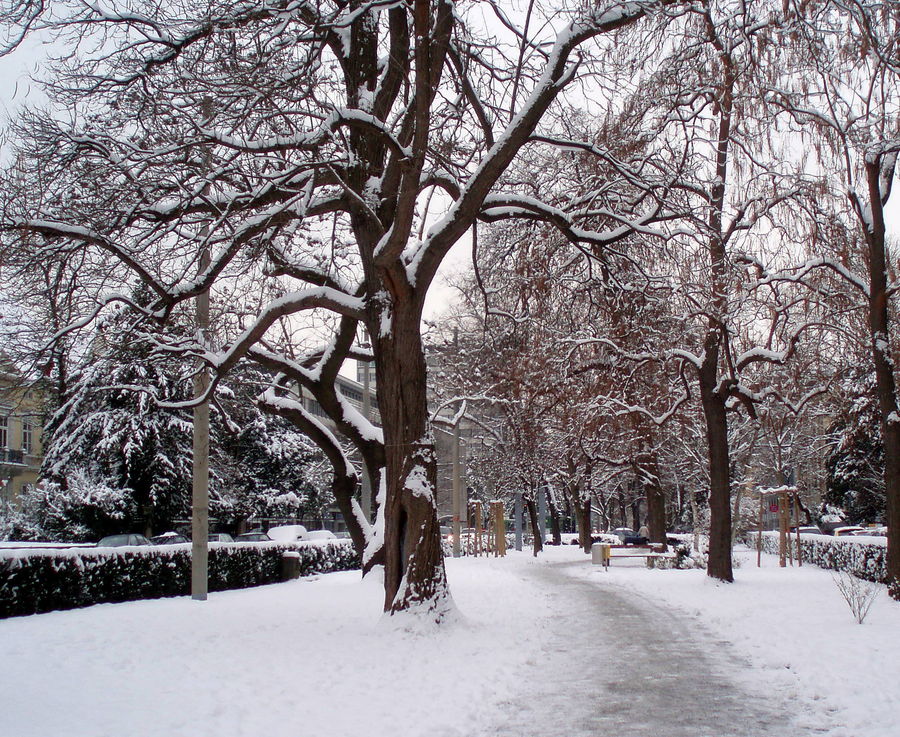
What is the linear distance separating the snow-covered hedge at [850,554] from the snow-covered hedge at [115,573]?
47.5 ft

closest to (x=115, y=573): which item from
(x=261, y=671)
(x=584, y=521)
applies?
(x=261, y=671)

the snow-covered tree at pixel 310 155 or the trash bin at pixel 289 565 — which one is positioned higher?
the snow-covered tree at pixel 310 155

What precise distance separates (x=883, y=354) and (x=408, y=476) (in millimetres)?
9492

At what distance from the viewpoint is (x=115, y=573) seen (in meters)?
18.0

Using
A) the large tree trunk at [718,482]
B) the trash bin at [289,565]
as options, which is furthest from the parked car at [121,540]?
the large tree trunk at [718,482]

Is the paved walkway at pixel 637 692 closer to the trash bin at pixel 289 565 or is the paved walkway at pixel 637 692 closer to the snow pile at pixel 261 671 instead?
the snow pile at pixel 261 671

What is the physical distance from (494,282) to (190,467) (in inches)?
890

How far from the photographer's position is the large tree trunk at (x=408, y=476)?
11945 millimetres

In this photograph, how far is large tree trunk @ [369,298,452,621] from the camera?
39.2 feet

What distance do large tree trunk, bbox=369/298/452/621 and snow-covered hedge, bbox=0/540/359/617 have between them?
7316 mm

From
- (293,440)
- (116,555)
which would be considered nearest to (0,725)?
(116,555)

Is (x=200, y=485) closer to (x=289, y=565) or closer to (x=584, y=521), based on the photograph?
(x=289, y=565)

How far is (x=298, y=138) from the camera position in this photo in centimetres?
1199

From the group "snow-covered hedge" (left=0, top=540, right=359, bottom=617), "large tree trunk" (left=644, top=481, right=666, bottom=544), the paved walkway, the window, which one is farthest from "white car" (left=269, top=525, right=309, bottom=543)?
the window
